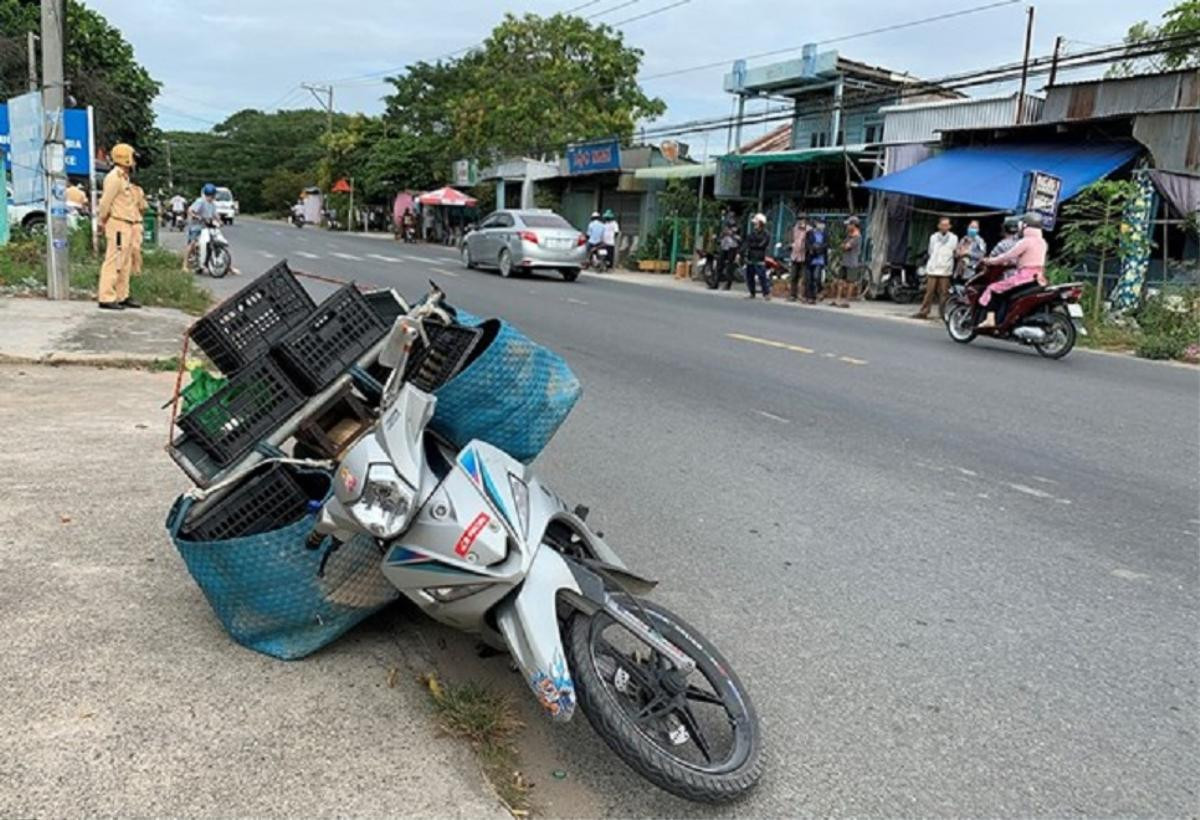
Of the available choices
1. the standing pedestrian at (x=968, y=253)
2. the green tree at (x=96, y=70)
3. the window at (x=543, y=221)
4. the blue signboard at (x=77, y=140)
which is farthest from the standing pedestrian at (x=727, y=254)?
the green tree at (x=96, y=70)

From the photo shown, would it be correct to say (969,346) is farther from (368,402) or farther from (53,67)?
(53,67)

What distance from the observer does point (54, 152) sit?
10695mm

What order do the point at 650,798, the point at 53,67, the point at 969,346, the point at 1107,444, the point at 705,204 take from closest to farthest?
the point at 650,798 < the point at 1107,444 < the point at 53,67 < the point at 969,346 < the point at 705,204

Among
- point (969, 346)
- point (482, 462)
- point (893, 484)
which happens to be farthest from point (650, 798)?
point (969, 346)

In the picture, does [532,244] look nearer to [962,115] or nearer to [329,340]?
[962,115]

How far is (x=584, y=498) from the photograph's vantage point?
4777 mm

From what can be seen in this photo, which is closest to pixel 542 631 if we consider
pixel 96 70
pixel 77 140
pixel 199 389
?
pixel 199 389

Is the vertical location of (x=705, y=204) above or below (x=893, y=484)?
above

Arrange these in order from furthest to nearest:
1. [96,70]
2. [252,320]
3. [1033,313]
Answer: [96,70] < [1033,313] < [252,320]

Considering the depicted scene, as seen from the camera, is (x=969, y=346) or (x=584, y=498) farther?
(x=969, y=346)

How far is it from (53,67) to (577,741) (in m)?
11.2

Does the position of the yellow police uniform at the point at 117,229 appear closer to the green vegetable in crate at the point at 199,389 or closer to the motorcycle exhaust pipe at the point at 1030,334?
the green vegetable in crate at the point at 199,389

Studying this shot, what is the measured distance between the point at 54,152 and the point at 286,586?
10222 mm

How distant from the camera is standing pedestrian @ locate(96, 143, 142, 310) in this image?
998cm
